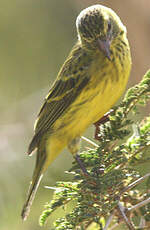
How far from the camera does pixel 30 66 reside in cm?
638

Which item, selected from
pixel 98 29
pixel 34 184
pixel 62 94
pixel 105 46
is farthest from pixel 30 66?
pixel 34 184

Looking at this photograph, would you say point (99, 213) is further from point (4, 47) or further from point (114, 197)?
point (4, 47)

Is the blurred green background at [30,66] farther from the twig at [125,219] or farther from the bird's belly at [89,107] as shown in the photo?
the twig at [125,219]

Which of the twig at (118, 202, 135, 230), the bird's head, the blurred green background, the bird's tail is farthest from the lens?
the blurred green background

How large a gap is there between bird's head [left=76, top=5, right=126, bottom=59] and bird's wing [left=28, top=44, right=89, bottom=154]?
21 cm

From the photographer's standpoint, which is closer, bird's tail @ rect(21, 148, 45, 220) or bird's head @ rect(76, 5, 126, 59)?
bird's tail @ rect(21, 148, 45, 220)

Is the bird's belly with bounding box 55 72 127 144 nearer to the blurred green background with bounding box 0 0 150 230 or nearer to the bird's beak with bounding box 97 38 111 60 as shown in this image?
the bird's beak with bounding box 97 38 111 60

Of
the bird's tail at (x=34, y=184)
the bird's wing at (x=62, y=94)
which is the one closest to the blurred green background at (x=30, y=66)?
the bird's tail at (x=34, y=184)

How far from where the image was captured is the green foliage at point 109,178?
2.34m

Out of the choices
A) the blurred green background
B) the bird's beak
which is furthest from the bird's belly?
the blurred green background

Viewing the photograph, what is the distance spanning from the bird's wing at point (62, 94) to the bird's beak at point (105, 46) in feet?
0.81

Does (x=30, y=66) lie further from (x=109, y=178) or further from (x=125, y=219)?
(x=125, y=219)

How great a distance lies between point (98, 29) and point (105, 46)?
19 cm

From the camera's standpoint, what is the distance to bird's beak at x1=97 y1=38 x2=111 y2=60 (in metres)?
3.54
